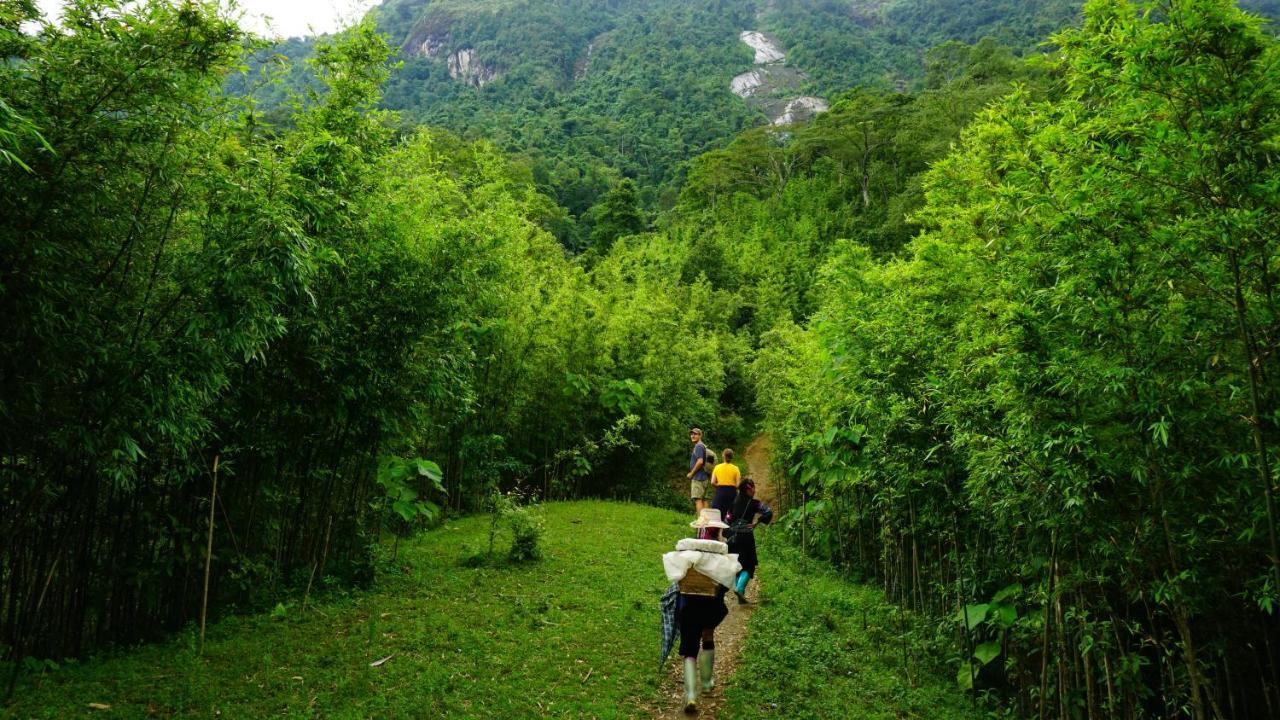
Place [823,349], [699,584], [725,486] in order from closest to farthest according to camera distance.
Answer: [699,584]
[725,486]
[823,349]

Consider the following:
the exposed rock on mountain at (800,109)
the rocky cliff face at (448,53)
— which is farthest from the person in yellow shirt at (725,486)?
the rocky cliff face at (448,53)

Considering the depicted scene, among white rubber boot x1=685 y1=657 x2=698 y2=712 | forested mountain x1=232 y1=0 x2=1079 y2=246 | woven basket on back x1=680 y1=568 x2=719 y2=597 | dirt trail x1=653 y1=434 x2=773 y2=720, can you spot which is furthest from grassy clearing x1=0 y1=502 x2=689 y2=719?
forested mountain x1=232 y1=0 x2=1079 y2=246

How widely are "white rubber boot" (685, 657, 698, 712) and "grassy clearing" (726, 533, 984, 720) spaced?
295mm

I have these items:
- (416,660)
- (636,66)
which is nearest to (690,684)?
(416,660)

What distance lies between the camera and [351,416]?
668 cm

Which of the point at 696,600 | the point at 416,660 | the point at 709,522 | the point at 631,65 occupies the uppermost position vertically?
the point at 631,65

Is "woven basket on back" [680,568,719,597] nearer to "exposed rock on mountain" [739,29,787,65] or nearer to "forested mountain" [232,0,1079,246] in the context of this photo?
"forested mountain" [232,0,1079,246]

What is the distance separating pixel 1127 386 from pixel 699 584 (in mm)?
2980

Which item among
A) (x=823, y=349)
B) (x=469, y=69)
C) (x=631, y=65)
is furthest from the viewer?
(x=469, y=69)

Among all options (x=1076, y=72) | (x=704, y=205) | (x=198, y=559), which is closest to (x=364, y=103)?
(x=198, y=559)

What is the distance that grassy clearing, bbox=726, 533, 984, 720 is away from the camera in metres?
5.23

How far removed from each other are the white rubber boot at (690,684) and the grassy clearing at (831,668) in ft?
0.97

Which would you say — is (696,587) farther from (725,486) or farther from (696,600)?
(725,486)

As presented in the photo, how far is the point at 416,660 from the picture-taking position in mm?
5516
